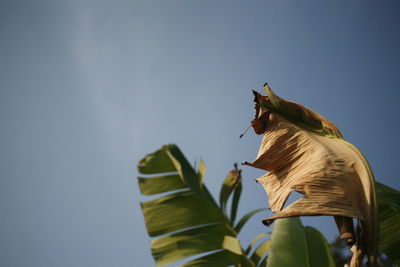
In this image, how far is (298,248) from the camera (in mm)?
1185

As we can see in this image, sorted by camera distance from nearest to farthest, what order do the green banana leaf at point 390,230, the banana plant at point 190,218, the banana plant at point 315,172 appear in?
1. the banana plant at point 315,172
2. the green banana leaf at point 390,230
3. the banana plant at point 190,218

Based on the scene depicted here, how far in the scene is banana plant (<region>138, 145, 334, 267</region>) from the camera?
1759mm

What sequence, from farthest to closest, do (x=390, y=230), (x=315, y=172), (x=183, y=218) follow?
(x=183, y=218) < (x=390, y=230) < (x=315, y=172)

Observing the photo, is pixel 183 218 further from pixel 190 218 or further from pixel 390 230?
pixel 390 230

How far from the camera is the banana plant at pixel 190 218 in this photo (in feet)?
5.77

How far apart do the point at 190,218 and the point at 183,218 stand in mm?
47

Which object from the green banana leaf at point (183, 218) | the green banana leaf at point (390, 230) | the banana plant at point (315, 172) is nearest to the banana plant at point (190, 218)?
the green banana leaf at point (183, 218)

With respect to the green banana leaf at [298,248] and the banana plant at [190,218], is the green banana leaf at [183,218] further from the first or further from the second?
the green banana leaf at [298,248]

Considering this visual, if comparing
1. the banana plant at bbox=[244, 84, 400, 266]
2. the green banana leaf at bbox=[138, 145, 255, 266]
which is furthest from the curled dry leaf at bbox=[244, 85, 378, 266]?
the green banana leaf at bbox=[138, 145, 255, 266]

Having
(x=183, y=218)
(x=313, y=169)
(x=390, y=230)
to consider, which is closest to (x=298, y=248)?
(x=390, y=230)

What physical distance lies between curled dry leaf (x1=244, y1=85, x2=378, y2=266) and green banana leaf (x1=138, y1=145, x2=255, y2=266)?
41.8 inches

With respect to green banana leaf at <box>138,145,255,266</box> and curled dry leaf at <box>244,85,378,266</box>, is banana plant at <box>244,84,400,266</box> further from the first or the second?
green banana leaf at <box>138,145,255,266</box>

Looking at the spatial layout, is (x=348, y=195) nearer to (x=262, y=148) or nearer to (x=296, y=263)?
(x=262, y=148)

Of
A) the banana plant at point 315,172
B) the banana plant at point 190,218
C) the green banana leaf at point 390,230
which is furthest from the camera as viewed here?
the banana plant at point 190,218
